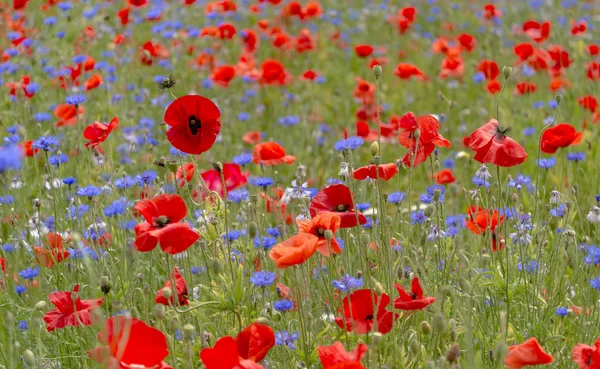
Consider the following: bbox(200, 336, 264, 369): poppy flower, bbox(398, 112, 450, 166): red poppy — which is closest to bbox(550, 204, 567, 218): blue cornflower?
bbox(398, 112, 450, 166): red poppy

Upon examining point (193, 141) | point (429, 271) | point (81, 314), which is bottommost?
point (429, 271)

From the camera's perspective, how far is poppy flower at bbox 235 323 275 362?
1708 mm

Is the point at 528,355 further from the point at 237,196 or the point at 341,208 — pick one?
the point at 237,196

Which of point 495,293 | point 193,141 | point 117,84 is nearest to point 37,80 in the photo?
point 117,84

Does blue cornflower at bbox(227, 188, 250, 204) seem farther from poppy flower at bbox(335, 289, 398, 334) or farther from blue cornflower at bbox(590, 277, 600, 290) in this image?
blue cornflower at bbox(590, 277, 600, 290)

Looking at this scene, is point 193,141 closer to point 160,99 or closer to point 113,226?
point 113,226

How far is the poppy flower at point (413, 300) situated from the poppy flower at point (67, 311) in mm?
680

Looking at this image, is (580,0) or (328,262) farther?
(580,0)

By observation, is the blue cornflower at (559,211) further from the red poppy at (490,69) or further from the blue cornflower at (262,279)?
the red poppy at (490,69)

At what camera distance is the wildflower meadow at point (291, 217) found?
74.5 inches

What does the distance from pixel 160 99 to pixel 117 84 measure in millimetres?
723

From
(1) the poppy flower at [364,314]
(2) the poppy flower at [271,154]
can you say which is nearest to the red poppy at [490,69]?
(2) the poppy flower at [271,154]

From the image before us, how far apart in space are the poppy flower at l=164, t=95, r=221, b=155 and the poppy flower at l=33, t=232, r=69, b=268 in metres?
0.58

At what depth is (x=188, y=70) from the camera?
19.1 ft
